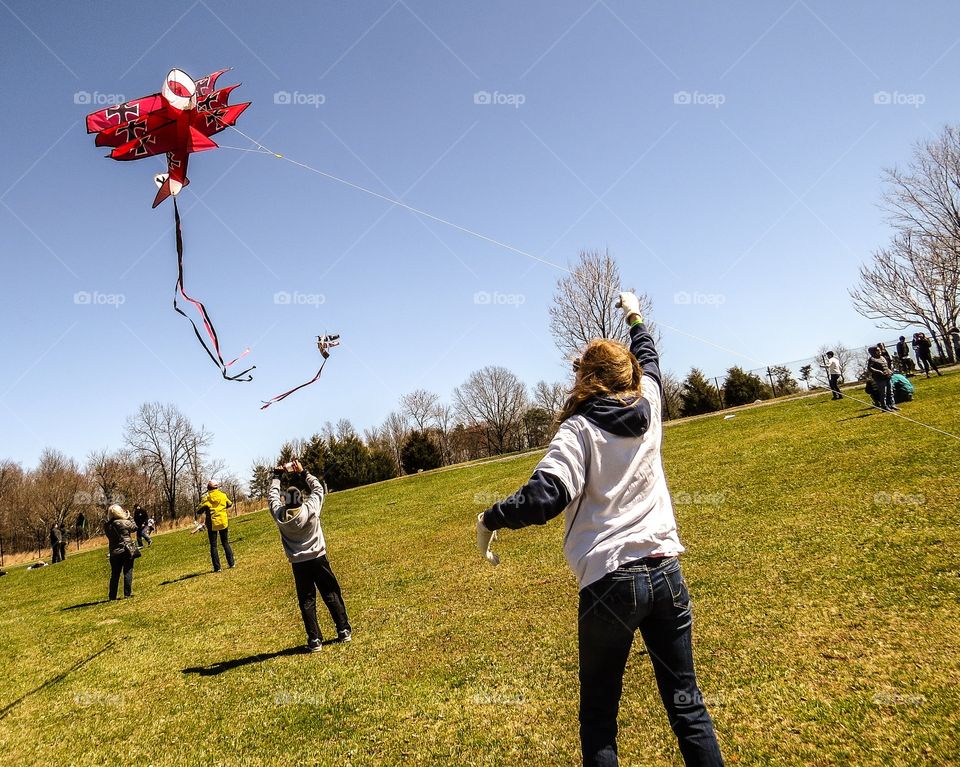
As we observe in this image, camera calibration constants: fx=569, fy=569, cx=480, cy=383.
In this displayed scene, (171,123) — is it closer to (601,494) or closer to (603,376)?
(603,376)

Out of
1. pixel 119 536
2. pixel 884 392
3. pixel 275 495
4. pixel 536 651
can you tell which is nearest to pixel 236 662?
pixel 275 495

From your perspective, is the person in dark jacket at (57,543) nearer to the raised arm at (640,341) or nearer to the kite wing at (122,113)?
the kite wing at (122,113)

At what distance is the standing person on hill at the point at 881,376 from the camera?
1430 cm

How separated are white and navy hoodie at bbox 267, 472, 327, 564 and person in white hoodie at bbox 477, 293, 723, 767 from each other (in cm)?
456

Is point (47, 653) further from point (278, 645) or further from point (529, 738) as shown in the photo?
point (529, 738)

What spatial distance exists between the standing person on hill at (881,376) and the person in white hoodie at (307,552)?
45.4ft

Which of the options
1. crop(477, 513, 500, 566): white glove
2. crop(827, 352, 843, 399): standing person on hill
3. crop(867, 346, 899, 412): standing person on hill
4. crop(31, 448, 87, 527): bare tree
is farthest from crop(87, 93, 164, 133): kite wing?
crop(31, 448, 87, 527): bare tree

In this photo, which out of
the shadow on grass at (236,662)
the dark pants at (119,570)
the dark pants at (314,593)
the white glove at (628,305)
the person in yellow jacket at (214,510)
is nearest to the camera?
the white glove at (628,305)

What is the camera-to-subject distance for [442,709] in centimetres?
467

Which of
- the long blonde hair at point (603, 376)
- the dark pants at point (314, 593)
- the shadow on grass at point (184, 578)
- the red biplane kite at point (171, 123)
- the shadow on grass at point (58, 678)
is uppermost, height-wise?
the red biplane kite at point (171, 123)

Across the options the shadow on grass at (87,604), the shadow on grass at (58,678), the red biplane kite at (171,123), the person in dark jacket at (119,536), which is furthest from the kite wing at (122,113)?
the shadow on grass at (87,604)

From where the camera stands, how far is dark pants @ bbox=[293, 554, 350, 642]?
6.82m

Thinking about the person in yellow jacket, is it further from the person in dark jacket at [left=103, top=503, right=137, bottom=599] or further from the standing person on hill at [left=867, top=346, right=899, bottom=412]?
the standing person on hill at [left=867, top=346, right=899, bottom=412]

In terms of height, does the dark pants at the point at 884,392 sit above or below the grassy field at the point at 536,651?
above
